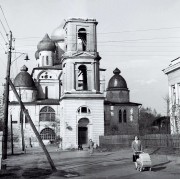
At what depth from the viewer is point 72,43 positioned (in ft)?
144

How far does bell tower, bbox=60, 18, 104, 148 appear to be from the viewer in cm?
4266

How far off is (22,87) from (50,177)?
49.4 m

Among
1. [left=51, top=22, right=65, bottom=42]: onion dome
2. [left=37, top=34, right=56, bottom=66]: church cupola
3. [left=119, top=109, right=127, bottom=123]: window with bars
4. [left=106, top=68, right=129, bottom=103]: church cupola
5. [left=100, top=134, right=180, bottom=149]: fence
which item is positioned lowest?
[left=100, top=134, right=180, bottom=149]: fence

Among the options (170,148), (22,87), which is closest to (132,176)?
(170,148)

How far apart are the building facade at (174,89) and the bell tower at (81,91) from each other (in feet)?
28.8

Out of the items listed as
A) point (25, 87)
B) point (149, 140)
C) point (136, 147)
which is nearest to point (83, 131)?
point (149, 140)

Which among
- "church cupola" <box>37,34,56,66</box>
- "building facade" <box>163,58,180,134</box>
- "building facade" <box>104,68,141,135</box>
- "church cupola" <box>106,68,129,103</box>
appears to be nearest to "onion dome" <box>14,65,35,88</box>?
"church cupola" <box>37,34,56,66</box>

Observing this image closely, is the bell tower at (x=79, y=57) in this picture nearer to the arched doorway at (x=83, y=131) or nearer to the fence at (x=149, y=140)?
the arched doorway at (x=83, y=131)

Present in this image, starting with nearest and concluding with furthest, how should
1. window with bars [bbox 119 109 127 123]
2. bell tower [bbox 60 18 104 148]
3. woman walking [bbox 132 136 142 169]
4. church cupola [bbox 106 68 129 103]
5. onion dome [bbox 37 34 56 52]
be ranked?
woman walking [bbox 132 136 142 169], bell tower [bbox 60 18 104 148], window with bars [bbox 119 109 127 123], church cupola [bbox 106 68 129 103], onion dome [bbox 37 34 56 52]

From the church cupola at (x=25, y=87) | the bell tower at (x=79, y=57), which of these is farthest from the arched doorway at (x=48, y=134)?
the bell tower at (x=79, y=57)

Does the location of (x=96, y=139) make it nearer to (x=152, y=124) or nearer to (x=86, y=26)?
(x=86, y=26)

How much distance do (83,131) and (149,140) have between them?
39.3ft

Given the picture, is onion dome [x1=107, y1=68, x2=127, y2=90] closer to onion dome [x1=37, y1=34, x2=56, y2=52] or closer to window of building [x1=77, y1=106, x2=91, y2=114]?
onion dome [x1=37, y1=34, x2=56, y2=52]

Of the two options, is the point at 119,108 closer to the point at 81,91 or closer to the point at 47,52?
the point at 47,52
